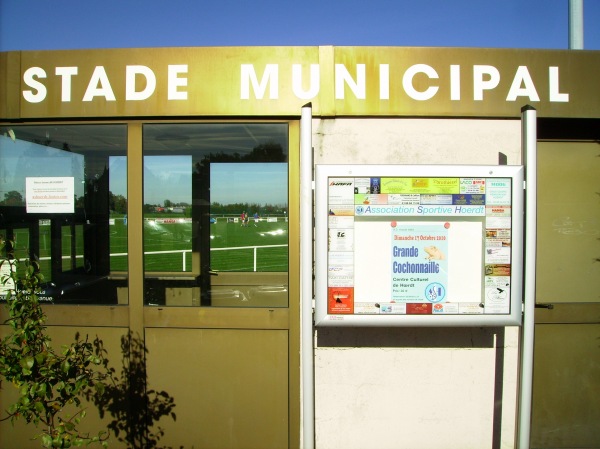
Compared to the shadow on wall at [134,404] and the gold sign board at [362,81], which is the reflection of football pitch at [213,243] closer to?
the shadow on wall at [134,404]

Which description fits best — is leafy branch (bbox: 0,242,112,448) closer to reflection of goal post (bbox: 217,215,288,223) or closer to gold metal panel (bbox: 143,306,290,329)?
gold metal panel (bbox: 143,306,290,329)

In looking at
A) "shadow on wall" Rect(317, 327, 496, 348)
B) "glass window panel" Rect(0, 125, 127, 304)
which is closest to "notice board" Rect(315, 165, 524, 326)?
"shadow on wall" Rect(317, 327, 496, 348)

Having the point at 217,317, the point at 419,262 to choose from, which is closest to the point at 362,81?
the point at 419,262

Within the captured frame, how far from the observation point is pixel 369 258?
3.02 meters

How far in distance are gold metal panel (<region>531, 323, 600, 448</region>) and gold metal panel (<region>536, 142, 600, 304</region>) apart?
307 mm

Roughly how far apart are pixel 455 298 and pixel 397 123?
1356 millimetres

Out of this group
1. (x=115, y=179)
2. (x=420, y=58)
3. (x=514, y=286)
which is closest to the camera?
(x=514, y=286)

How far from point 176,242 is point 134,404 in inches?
51.4

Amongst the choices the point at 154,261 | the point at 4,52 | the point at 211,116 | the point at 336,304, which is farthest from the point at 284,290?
the point at 4,52

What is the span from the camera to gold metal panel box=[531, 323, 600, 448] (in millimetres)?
3473

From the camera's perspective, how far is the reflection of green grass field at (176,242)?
3469 mm

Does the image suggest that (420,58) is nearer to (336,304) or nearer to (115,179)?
(336,304)

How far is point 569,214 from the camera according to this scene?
3.60 metres

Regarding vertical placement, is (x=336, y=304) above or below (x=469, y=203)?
below
